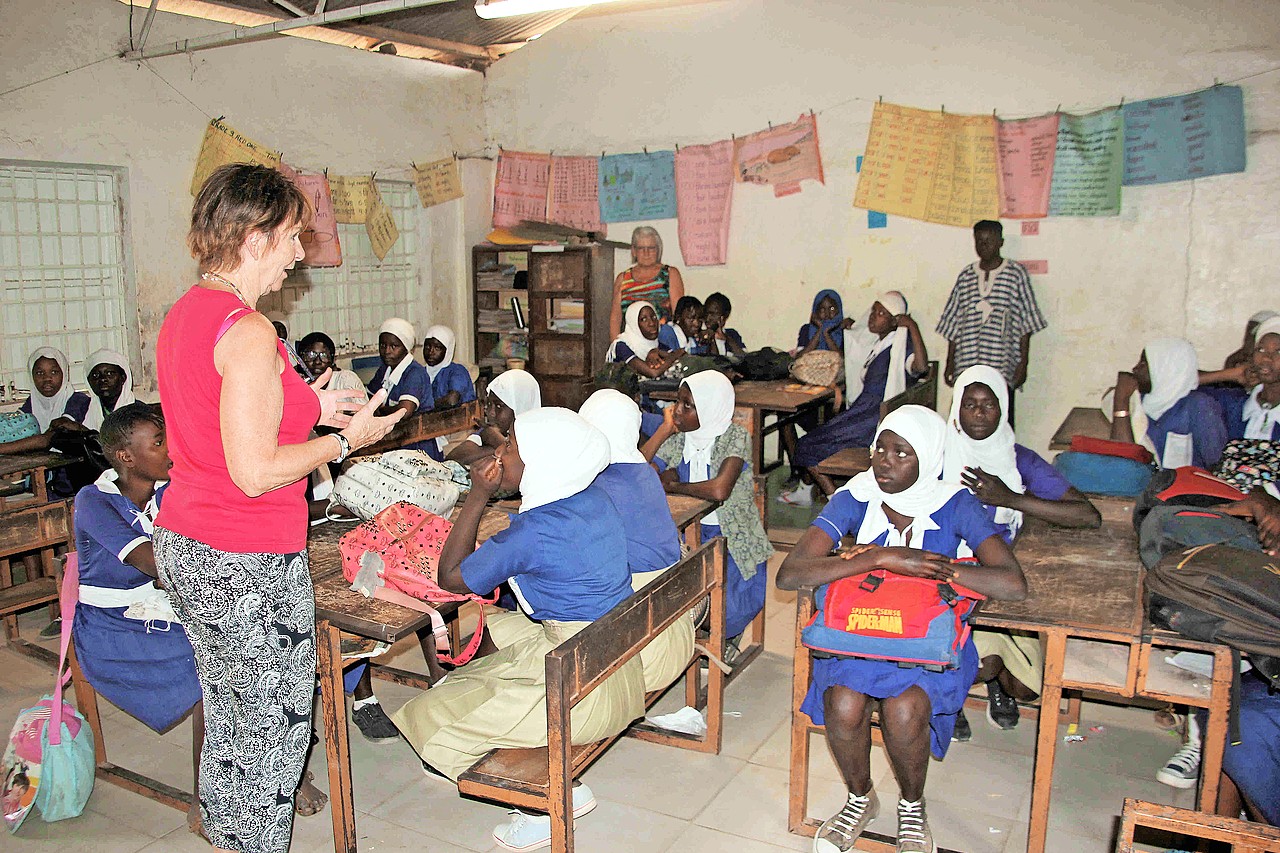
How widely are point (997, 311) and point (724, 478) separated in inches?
153

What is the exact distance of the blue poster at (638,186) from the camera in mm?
8297

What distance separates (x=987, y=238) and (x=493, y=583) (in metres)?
5.34

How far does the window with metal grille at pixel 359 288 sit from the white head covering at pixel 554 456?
205 inches

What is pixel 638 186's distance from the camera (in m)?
8.41

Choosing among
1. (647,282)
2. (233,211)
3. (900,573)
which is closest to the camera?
(233,211)

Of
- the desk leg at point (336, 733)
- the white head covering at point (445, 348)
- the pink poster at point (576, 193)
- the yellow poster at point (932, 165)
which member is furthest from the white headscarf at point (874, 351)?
the desk leg at point (336, 733)

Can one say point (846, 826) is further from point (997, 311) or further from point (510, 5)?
point (997, 311)

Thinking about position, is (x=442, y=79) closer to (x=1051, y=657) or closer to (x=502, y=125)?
(x=502, y=125)

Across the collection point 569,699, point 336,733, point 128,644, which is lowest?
point 336,733

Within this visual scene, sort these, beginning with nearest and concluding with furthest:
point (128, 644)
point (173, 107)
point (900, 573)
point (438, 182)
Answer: point (900, 573), point (128, 644), point (173, 107), point (438, 182)

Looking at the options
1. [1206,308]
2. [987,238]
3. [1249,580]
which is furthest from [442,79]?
[1249,580]

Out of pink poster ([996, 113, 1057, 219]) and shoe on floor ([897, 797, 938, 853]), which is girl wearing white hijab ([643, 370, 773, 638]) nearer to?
shoe on floor ([897, 797, 938, 853])

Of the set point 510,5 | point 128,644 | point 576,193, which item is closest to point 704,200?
point 576,193

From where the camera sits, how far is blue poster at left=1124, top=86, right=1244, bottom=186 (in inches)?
249
